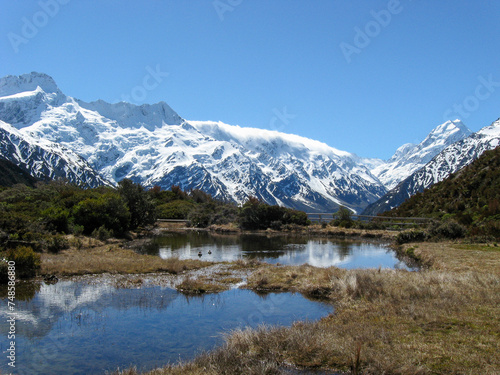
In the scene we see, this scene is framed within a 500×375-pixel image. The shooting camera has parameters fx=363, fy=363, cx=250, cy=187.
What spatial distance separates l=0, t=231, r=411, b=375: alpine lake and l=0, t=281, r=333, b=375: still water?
0.03 meters

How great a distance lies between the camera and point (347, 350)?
11203 millimetres

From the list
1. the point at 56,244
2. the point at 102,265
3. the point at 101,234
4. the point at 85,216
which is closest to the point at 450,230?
the point at 102,265

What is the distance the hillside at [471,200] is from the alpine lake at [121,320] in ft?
107

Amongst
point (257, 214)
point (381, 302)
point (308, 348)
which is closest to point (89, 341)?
point (308, 348)

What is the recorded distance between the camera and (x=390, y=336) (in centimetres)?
1222

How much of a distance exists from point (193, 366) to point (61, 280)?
57.0 feet

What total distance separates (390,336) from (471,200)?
57269 millimetres

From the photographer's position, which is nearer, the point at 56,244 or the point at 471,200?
the point at 56,244

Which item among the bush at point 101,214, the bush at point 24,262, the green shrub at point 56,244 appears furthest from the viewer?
the bush at point 101,214

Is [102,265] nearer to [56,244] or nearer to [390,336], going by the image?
[56,244]

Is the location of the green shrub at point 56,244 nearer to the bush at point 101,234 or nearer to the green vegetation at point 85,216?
the green vegetation at point 85,216

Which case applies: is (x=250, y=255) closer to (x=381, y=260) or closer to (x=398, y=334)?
(x=381, y=260)

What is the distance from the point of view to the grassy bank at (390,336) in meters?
10.3

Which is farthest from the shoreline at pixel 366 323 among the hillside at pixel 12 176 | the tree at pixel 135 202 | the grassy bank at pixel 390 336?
the hillside at pixel 12 176
